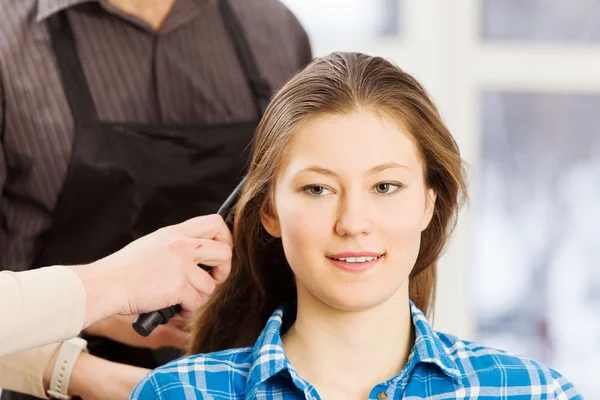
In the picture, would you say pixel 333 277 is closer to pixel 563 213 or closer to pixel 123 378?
pixel 123 378

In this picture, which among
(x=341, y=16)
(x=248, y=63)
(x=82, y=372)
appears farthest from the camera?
(x=341, y=16)

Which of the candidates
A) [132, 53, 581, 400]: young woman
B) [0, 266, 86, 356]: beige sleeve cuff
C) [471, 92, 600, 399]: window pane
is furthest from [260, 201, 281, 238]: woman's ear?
[471, 92, 600, 399]: window pane

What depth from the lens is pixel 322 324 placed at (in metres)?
1.47

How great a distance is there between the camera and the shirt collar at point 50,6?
5.76 feet

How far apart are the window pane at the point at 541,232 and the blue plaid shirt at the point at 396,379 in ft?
5.52

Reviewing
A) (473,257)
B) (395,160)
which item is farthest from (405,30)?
(395,160)

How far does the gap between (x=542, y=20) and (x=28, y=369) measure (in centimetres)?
218

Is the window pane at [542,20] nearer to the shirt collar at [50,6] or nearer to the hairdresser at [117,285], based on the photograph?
the shirt collar at [50,6]

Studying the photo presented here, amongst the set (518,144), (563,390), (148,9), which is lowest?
(518,144)

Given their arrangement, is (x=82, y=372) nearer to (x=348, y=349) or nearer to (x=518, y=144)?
(x=348, y=349)

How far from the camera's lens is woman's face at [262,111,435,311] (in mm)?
1381

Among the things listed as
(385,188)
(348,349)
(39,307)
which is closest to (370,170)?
(385,188)

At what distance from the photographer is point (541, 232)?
3.14m

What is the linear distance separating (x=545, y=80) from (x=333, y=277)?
195 cm
